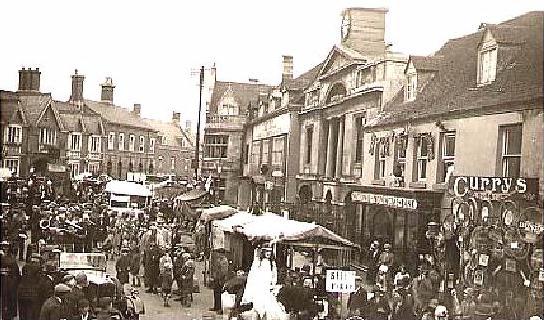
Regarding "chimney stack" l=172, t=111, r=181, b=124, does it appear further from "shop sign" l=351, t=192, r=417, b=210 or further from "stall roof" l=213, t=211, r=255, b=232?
"shop sign" l=351, t=192, r=417, b=210

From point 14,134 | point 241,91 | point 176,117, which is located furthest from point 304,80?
point 14,134

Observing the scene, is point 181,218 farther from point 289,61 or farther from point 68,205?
point 289,61

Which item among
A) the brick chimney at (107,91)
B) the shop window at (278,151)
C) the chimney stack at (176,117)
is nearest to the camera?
the brick chimney at (107,91)

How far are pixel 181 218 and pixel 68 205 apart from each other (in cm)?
155

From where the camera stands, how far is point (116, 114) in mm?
5336

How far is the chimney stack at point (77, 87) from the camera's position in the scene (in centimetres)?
491

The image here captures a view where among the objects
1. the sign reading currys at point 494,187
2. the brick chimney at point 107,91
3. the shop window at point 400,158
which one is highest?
the brick chimney at point 107,91

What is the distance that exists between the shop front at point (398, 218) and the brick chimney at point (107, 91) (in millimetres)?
1727

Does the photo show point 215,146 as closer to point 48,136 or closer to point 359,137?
point 359,137

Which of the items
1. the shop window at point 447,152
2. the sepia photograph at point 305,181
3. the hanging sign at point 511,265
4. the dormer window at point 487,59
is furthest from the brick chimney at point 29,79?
the hanging sign at point 511,265

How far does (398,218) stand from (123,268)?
1902mm

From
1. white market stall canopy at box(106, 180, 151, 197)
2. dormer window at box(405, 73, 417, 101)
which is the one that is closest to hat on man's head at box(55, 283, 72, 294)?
white market stall canopy at box(106, 180, 151, 197)

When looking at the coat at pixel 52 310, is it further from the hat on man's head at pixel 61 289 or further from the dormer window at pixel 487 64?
the dormer window at pixel 487 64

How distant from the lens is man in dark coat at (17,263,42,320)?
4465 mm
